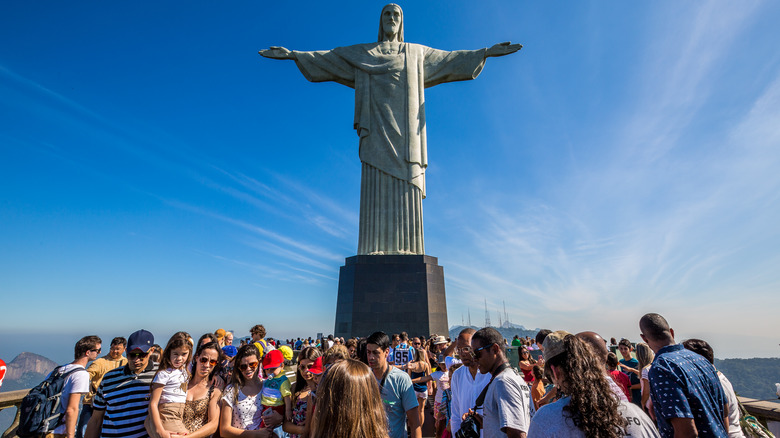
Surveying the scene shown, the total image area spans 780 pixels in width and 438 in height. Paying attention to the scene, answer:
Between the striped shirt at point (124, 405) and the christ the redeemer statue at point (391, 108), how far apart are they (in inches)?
401

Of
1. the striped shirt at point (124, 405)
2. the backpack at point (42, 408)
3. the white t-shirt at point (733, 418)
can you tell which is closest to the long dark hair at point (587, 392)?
the white t-shirt at point (733, 418)

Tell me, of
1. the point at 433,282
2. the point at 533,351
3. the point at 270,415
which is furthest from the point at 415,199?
the point at 270,415

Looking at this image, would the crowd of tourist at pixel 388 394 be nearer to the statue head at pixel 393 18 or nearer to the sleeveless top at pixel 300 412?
the sleeveless top at pixel 300 412

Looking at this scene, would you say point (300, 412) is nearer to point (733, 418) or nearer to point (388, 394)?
point (388, 394)

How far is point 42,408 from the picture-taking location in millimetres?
3910

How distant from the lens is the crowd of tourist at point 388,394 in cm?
183

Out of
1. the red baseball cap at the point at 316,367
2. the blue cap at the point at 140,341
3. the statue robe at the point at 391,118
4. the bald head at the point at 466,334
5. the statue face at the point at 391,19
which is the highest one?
the statue face at the point at 391,19

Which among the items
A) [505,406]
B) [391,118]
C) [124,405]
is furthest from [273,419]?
[391,118]

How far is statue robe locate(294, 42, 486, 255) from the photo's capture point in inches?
537

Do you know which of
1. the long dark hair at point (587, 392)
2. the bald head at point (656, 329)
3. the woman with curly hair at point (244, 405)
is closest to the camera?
the long dark hair at point (587, 392)

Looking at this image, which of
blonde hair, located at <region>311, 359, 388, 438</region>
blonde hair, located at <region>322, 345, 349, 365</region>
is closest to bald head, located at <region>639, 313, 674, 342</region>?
blonde hair, located at <region>311, 359, 388, 438</region>

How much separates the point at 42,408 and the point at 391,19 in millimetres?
14720

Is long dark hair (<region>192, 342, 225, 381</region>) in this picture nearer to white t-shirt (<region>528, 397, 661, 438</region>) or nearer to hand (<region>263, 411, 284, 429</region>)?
hand (<region>263, 411, 284, 429</region>)

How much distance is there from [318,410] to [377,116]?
13.1 metres
